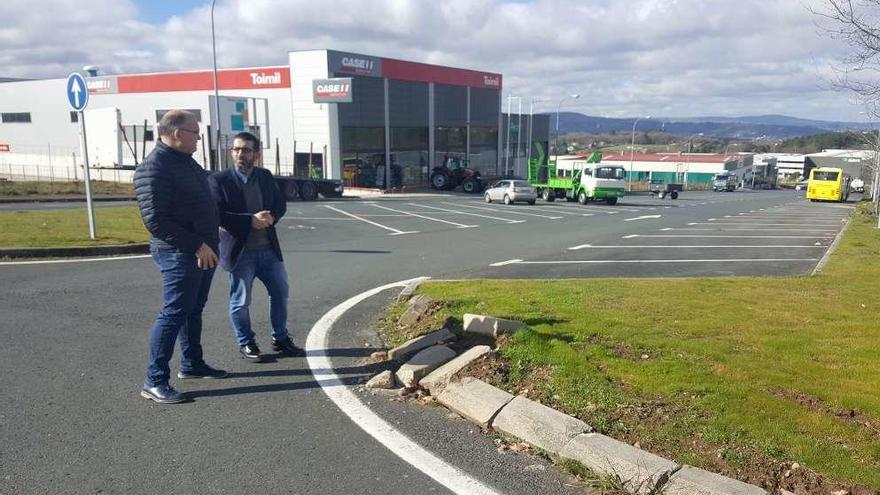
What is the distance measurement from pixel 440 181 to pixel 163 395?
45654mm

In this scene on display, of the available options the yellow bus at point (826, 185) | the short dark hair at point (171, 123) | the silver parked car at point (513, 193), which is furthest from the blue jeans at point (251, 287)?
the yellow bus at point (826, 185)

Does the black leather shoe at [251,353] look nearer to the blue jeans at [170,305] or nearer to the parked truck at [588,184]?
the blue jeans at [170,305]

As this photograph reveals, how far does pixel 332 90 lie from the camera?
4359 centimetres

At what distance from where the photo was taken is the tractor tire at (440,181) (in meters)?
49.5

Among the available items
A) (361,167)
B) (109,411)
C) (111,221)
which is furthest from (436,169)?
(109,411)

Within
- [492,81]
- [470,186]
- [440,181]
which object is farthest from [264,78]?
[492,81]

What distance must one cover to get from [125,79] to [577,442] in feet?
196

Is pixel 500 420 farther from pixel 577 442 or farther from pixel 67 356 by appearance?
pixel 67 356

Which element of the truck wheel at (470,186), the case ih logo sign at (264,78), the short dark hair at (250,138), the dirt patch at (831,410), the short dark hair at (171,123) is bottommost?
the truck wheel at (470,186)

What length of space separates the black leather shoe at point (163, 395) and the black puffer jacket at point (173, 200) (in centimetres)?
99

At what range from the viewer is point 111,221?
1609 centimetres

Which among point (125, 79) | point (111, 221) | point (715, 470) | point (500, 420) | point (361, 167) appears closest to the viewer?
point (715, 470)

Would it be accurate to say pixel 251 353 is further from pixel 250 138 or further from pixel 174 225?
pixel 250 138

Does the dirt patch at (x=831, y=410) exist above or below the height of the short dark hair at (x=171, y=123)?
below
